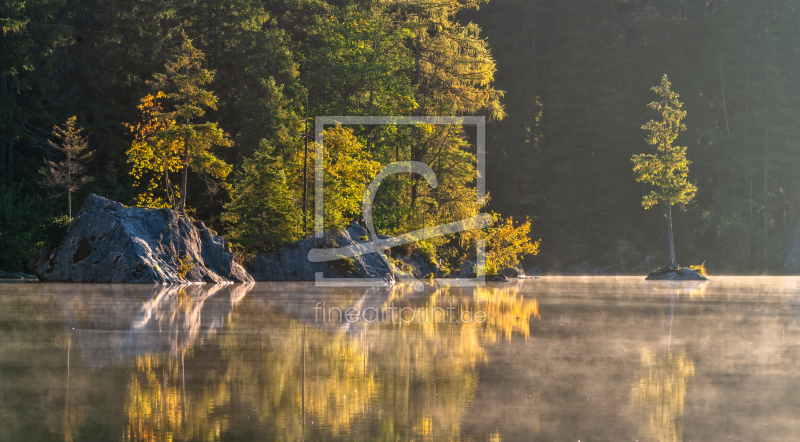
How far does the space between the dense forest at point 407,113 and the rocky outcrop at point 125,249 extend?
1922mm

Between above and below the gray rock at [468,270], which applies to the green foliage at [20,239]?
above

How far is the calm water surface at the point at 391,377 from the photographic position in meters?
5.54

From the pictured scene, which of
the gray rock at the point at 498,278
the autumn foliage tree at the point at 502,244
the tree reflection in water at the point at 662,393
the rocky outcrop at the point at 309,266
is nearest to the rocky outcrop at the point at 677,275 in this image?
the autumn foliage tree at the point at 502,244

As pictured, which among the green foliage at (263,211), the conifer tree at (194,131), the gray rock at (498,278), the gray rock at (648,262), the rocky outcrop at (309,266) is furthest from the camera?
the gray rock at (648,262)

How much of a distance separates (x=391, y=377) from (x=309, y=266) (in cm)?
2393

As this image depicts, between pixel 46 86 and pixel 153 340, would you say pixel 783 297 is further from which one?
pixel 46 86

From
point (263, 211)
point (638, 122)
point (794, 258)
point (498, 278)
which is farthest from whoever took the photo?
point (638, 122)

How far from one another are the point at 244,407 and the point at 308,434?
0.95 metres

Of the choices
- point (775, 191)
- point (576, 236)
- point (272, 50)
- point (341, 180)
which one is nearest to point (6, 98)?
point (272, 50)

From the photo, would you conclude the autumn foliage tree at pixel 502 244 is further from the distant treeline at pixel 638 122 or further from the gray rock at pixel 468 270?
the distant treeline at pixel 638 122

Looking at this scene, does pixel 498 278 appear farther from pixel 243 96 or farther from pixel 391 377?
pixel 391 377

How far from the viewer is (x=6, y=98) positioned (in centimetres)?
3900

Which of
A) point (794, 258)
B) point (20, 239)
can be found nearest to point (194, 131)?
point (20, 239)

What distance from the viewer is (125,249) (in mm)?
26094
